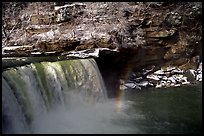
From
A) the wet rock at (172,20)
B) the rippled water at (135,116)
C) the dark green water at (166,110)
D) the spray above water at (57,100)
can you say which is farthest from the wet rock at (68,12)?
the rippled water at (135,116)

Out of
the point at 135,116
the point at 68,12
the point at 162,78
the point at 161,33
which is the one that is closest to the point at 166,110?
the point at 135,116

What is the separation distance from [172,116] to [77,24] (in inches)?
419

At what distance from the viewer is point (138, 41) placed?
18812 mm

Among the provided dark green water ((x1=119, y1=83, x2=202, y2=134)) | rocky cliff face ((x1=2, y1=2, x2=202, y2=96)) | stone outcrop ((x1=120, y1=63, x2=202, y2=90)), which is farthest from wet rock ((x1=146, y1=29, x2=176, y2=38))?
dark green water ((x1=119, y1=83, x2=202, y2=134))

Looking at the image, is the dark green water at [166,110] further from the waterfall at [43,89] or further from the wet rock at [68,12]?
the wet rock at [68,12]

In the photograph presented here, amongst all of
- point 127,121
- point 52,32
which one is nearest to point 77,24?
point 52,32

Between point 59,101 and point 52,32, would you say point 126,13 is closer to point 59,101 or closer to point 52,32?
point 52,32

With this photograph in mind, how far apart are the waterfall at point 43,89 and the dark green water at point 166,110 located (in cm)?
193

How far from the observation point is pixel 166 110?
13.3m

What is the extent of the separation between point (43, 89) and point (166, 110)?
15.6 feet

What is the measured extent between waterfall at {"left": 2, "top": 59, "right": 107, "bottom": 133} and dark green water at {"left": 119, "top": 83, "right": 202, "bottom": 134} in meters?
1.93

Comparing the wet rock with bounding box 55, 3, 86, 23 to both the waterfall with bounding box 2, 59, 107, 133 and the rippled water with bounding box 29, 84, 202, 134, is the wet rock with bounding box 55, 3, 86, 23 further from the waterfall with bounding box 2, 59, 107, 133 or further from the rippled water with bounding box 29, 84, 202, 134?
the rippled water with bounding box 29, 84, 202, 134

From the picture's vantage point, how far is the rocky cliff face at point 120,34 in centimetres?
1805

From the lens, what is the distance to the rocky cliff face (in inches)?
711
